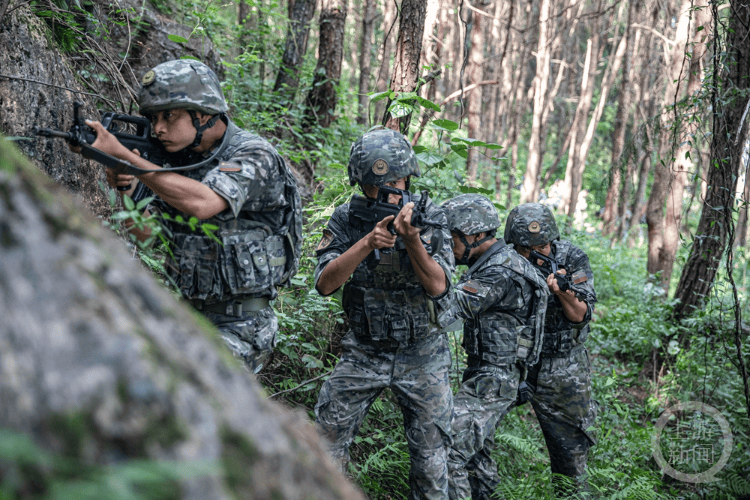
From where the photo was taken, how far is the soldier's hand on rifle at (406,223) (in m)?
2.58

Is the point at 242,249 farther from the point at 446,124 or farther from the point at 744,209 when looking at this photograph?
the point at 744,209

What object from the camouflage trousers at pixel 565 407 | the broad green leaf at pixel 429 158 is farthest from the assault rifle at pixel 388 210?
the camouflage trousers at pixel 565 407

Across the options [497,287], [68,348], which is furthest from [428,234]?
[68,348]

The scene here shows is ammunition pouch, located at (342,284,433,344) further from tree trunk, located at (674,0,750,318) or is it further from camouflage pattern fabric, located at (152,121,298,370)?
tree trunk, located at (674,0,750,318)

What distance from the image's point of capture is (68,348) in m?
0.66

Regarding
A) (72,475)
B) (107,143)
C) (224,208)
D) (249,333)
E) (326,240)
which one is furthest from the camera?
(326,240)

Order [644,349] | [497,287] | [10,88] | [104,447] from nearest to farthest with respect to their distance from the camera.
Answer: [104,447] → [10,88] → [497,287] → [644,349]

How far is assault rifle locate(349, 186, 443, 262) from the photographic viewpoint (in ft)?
A: 8.49

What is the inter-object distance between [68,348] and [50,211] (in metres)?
0.21

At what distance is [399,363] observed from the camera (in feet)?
9.93

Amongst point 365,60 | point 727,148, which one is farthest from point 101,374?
point 365,60

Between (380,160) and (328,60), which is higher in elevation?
(328,60)

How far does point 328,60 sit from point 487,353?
4.63 meters

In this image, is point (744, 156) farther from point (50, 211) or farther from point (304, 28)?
point (50, 211)
